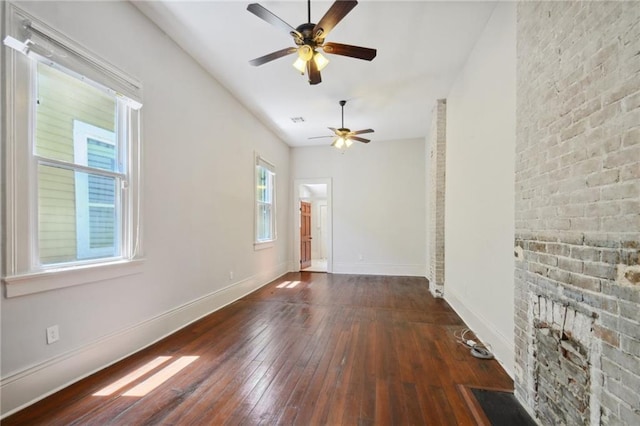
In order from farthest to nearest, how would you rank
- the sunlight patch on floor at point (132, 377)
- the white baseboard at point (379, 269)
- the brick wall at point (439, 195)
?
1. the white baseboard at point (379, 269)
2. the brick wall at point (439, 195)
3. the sunlight patch on floor at point (132, 377)

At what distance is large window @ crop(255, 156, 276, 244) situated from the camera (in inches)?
216

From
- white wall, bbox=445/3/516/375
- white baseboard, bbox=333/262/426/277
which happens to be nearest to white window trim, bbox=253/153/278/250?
white baseboard, bbox=333/262/426/277

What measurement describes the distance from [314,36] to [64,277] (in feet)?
8.74

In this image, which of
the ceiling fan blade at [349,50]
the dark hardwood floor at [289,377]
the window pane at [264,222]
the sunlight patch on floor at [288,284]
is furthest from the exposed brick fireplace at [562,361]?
the window pane at [264,222]

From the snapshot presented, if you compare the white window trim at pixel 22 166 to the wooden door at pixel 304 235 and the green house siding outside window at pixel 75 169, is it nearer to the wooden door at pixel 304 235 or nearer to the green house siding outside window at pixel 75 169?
the green house siding outside window at pixel 75 169

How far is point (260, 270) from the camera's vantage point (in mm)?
5414

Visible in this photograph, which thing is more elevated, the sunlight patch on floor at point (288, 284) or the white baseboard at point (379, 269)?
the white baseboard at point (379, 269)

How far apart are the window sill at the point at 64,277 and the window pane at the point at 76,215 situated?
0.40ft

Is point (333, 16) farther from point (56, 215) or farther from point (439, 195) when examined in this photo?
point (439, 195)

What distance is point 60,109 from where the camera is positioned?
2074mm

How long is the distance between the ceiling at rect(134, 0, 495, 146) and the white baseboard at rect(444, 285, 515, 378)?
9.84ft

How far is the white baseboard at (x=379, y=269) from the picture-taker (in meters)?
6.57

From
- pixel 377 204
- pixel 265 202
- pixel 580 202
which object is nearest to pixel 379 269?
pixel 377 204

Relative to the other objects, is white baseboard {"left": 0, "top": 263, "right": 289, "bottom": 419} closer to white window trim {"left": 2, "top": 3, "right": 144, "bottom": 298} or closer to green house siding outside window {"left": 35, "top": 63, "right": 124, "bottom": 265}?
white window trim {"left": 2, "top": 3, "right": 144, "bottom": 298}
